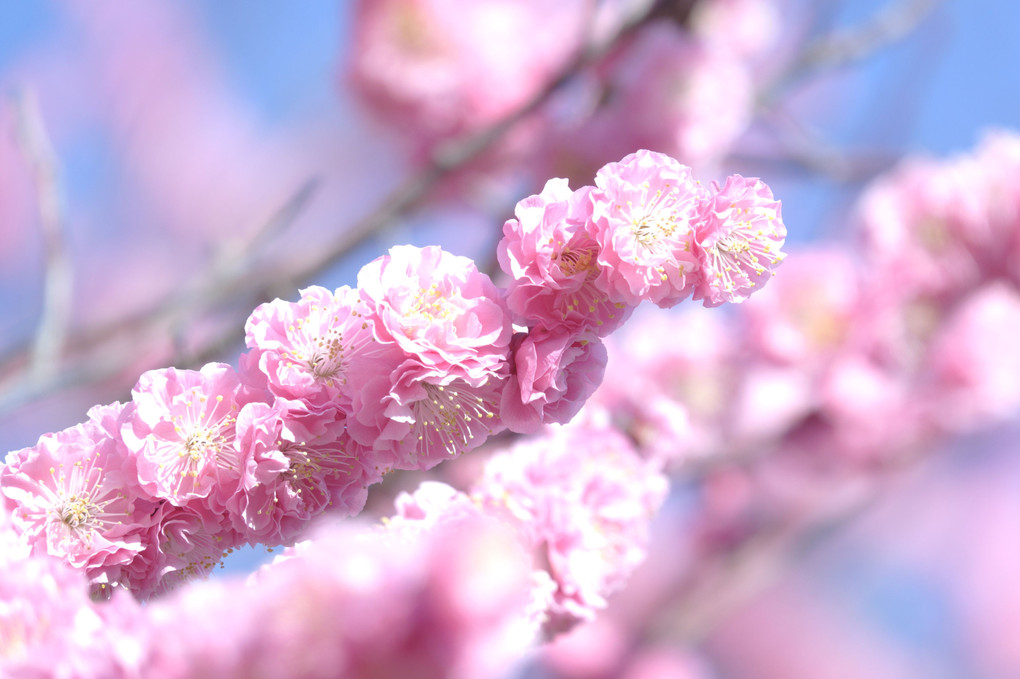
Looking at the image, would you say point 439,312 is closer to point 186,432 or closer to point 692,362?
point 186,432

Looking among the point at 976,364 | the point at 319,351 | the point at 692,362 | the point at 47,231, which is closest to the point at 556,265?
the point at 319,351

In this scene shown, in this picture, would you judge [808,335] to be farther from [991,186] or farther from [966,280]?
[991,186]

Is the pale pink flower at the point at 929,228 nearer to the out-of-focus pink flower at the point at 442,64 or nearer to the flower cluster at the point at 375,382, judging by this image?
the out-of-focus pink flower at the point at 442,64

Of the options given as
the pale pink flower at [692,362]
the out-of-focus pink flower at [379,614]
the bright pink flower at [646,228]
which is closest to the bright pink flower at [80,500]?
the out-of-focus pink flower at [379,614]

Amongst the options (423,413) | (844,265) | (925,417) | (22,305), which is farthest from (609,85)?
(22,305)

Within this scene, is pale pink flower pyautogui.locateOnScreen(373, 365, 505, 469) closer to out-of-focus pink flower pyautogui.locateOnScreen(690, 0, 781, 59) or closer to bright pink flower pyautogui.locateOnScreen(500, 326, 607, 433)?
bright pink flower pyautogui.locateOnScreen(500, 326, 607, 433)

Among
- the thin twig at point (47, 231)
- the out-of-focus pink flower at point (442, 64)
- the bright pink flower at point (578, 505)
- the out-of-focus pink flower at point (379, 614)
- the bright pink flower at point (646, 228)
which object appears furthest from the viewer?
the out-of-focus pink flower at point (442, 64)

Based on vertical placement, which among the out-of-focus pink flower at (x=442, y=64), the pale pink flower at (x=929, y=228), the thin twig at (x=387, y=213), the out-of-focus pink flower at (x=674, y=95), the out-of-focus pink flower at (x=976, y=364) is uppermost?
the out-of-focus pink flower at (x=442, y=64)

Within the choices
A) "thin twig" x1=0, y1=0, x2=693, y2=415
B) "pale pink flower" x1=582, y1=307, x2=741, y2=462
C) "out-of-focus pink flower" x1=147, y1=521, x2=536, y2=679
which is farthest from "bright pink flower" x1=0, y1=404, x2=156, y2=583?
"pale pink flower" x1=582, y1=307, x2=741, y2=462
